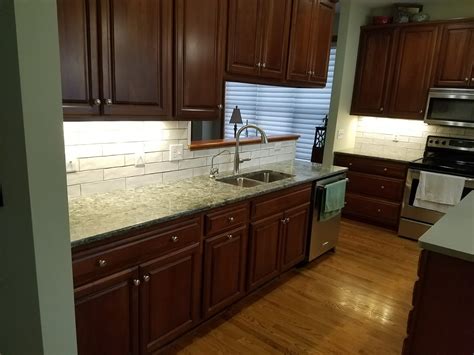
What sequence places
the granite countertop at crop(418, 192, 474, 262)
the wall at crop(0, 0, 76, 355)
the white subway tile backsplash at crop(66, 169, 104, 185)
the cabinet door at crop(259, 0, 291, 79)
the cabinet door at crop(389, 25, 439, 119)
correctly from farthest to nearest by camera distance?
the cabinet door at crop(389, 25, 439, 119) < the cabinet door at crop(259, 0, 291, 79) < the white subway tile backsplash at crop(66, 169, 104, 185) < the granite countertop at crop(418, 192, 474, 262) < the wall at crop(0, 0, 76, 355)

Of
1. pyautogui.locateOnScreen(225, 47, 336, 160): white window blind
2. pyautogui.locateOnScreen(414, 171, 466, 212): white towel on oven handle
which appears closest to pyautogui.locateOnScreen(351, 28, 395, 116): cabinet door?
pyautogui.locateOnScreen(225, 47, 336, 160): white window blind

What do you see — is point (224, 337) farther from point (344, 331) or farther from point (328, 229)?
point (328, 229)

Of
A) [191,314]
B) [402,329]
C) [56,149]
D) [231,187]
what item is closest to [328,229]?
[402,329]

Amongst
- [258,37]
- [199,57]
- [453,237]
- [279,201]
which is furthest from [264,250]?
[258,37]

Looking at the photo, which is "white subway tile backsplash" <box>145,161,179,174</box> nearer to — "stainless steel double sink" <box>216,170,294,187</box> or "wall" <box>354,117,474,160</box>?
"stainless steel double sink" <box>216,170,294,187</box>

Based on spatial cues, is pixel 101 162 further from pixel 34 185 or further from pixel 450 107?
pixel 450 107

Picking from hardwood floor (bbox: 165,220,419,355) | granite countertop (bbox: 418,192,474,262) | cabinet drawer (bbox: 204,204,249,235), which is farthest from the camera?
hardwood floor (bbox: 165,220,419,355)

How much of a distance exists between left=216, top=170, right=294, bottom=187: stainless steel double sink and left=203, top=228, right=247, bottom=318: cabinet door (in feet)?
1.91

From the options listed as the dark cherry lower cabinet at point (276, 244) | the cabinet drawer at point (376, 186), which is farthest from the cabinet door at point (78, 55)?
the cabinet drawer at point (376, 186)

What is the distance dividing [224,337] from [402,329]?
48.9 inches

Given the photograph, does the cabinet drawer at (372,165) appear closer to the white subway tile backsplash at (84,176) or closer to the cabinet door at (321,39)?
the cabinet door at (321,39)

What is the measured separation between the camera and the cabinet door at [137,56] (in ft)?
5.53

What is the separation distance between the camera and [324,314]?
2.55 metres

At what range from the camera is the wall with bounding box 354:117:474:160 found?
14.0 ft
